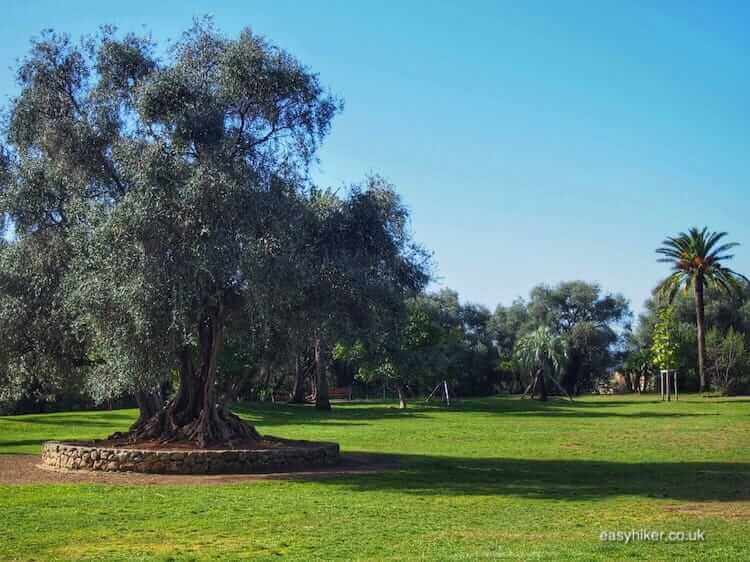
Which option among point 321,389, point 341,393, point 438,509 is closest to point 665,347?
point 321,389

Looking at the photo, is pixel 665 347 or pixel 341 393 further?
pixel 341 393

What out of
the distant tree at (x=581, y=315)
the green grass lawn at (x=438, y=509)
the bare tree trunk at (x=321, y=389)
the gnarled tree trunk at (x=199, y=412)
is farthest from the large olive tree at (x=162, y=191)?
the distant tree at (x=581, y=315)

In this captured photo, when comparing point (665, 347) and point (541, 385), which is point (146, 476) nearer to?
point (665, 347)

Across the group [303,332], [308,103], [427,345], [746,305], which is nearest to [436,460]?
[303,332]

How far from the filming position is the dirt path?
21.0 meters

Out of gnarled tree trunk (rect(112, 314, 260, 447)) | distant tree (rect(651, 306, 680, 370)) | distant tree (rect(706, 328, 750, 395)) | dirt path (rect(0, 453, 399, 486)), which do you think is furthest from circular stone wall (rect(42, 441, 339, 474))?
distant tree (rect(706, 328, 750, 395))

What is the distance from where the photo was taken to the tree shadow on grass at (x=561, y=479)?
18.8 m

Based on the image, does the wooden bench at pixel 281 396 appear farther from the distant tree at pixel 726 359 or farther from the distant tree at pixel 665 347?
the distant tree at pixel 726 359

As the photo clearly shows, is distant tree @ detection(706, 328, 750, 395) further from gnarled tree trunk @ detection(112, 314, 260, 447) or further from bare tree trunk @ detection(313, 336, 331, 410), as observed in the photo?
gnarled tree trunk @ detection(112, 314, 260, 447)

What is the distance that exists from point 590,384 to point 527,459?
3141 inches

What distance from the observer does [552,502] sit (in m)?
17.5

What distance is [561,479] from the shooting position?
21578mm

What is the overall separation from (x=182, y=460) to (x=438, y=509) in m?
8.67

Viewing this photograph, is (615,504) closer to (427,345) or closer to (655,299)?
(427,345)
